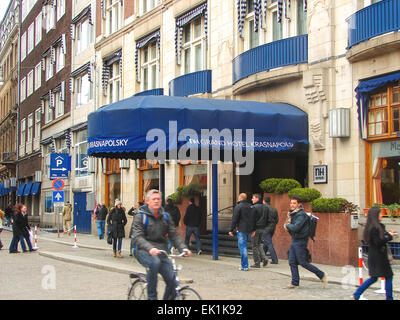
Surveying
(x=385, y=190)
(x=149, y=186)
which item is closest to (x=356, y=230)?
(x=385, y=190)

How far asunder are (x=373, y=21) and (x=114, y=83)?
18820 mm

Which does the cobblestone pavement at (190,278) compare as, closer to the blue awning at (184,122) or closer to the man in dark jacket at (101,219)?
the blue awning at (184,122)

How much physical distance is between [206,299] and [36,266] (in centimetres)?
735

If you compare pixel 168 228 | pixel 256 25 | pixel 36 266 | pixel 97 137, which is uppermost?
pixel 256 25

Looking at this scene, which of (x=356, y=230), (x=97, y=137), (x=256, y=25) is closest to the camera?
(x=356, y=230)

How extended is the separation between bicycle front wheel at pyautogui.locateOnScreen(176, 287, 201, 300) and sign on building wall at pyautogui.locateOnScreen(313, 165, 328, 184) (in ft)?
32.2

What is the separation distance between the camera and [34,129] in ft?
158

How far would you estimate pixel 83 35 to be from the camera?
36594 millimetres

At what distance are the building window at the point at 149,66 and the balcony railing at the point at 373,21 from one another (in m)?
12.5

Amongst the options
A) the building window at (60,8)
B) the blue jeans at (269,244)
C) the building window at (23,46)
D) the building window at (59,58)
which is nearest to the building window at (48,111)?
the building window at (59,58)

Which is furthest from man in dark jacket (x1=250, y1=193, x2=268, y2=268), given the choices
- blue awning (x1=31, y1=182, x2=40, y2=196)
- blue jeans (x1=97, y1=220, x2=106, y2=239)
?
blue awning (x1=31, y1=182, x2=40, y2=196)

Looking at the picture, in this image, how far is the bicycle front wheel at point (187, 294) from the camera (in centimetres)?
761

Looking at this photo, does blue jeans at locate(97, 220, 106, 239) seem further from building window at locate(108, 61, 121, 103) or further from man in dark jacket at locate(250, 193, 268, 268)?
man in dark jacket at locate(250, 193, 268, 268)

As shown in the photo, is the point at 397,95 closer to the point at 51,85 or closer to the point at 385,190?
the point at 385,190
